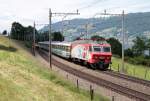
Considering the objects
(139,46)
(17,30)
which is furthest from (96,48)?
(17,30)

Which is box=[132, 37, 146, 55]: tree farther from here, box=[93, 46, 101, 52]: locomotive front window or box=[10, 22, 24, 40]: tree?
box=[93, 46, 101, 52]: locomotive front window

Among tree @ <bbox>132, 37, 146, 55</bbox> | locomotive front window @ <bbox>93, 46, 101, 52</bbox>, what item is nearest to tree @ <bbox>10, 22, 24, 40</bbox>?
tree @ <bbox>132, 37, 146, 55</bbox>

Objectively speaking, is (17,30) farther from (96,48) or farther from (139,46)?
(96,48)

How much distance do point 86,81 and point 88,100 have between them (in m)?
16.1

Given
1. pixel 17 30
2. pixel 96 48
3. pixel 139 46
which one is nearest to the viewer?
pixel 96 48

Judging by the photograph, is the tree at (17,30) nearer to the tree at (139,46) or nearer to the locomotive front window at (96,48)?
the tree at (139,46)

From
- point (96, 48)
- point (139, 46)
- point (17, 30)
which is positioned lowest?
point (139, 46)

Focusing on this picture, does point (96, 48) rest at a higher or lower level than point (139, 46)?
higher

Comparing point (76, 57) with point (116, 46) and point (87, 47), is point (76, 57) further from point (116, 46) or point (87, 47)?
point (116, 46)

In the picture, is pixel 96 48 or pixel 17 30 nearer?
pixel 96 48

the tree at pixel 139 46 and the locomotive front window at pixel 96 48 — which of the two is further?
the tree at pixel 139 46

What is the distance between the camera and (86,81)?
3912 centimetres

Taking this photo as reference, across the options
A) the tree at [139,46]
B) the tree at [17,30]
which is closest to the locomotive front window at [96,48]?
the tree at [139,46]

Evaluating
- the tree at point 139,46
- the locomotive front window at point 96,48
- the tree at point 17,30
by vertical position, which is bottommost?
the tree at point 139,46
